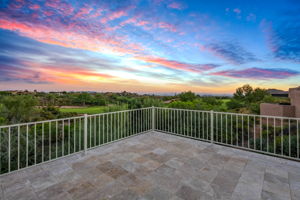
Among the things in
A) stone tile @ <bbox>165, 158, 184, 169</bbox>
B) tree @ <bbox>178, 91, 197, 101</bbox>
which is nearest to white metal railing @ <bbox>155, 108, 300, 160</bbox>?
stone tile @ <bbox>165, 158, 184, 169</bbox>

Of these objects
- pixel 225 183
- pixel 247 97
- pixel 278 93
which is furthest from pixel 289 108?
pixel 225 183

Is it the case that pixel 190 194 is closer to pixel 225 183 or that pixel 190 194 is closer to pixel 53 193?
pixel 225 183

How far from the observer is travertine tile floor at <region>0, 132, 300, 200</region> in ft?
6.05

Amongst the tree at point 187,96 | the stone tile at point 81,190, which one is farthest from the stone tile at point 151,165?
the tree at point 187,96

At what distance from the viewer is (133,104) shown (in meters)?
6.93

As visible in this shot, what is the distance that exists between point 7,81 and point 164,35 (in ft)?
28.6

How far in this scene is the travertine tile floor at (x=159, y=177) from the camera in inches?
72.6

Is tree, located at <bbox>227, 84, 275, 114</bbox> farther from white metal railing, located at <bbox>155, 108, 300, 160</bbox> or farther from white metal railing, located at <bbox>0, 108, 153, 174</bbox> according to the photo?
white metal railing, located at <bbox>0, 108, 153, 174</bbox>

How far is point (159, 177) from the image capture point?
225 centimetres

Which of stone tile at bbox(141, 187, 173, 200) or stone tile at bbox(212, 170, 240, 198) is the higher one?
stone tile at bbox(212, 170, 240, 198)

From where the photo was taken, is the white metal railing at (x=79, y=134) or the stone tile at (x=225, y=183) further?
the white metal railing at (x=79, y=134)

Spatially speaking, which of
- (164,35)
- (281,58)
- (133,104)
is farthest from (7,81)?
(281,58)

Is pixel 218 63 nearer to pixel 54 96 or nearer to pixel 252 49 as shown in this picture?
pixel 252 49

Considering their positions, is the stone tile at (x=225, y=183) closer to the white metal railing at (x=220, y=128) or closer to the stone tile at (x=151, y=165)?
the stone tile at (x=151, y=165)
